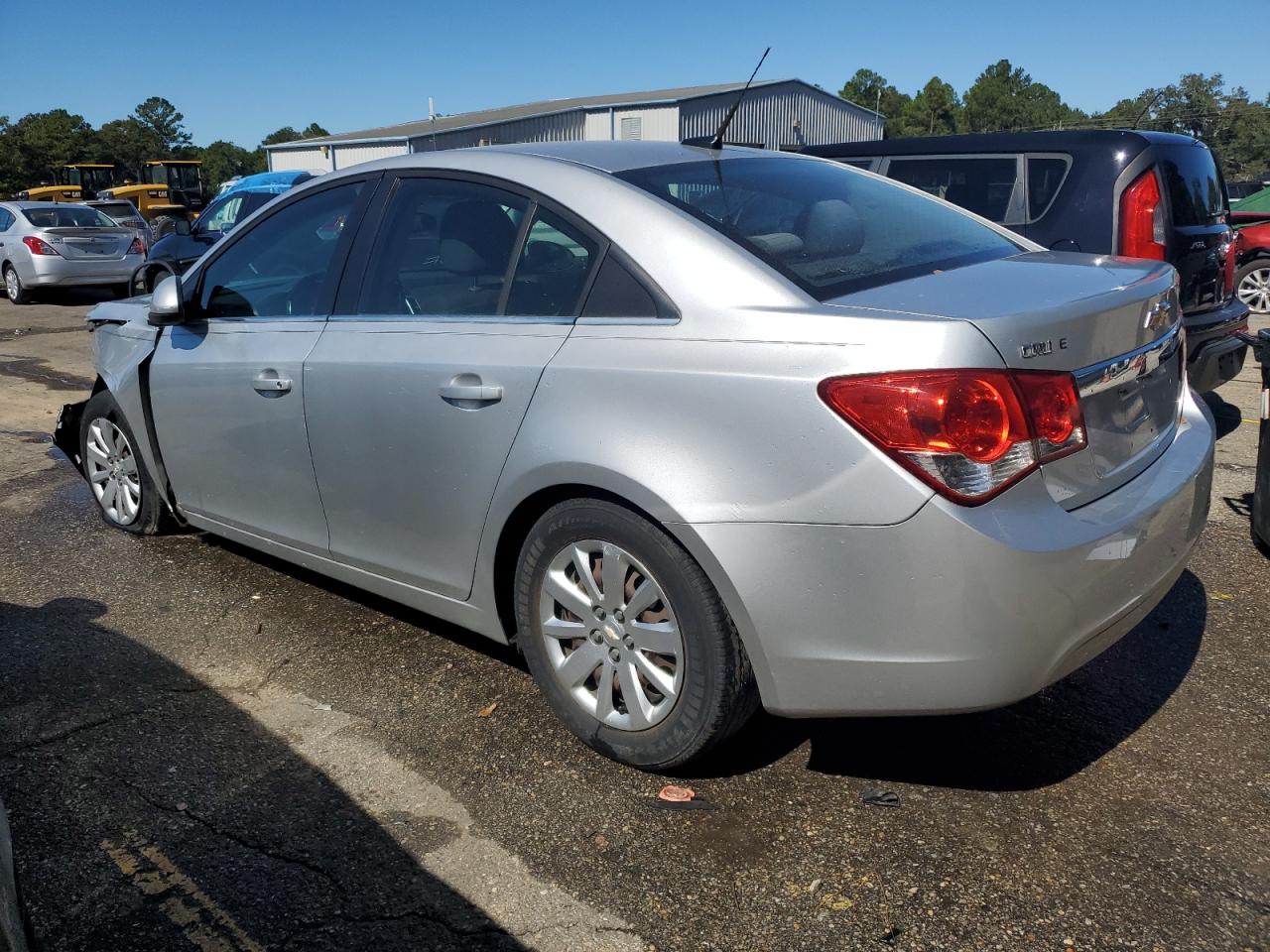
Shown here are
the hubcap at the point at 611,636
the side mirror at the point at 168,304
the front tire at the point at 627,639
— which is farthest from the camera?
the side mirror at the point at 168,304

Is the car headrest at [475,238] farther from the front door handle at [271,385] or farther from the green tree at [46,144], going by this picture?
the green tree at [46,144]

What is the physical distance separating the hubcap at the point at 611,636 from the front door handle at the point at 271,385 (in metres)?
1.33

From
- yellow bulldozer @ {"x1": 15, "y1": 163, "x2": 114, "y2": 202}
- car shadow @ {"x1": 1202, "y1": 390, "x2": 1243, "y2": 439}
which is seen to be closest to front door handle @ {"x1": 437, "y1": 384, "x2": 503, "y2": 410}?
car shadow @ {"x1": 1202, "y1": 390, "x2": 1243, "y2": 439}

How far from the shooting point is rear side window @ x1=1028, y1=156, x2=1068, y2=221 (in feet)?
19.3

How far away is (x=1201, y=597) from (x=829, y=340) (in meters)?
2.56

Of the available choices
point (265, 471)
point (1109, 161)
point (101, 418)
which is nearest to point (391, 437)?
point (265, 471)

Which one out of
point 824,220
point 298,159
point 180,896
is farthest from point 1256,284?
point 298,159

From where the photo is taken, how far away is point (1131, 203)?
5.60 meters

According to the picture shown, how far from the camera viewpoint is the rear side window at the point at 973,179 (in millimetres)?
6176

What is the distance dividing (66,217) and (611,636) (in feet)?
54.4

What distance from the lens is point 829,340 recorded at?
2449 mm

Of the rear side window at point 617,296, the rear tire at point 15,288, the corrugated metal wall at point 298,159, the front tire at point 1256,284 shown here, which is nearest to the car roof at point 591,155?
the rear side window at point 617,296

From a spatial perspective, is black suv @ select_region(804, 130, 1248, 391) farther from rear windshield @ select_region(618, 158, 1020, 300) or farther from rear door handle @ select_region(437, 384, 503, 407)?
rear door handle @ select_region(437, 384, 503, 407)

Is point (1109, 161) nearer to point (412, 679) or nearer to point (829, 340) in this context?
point (829, 340)
